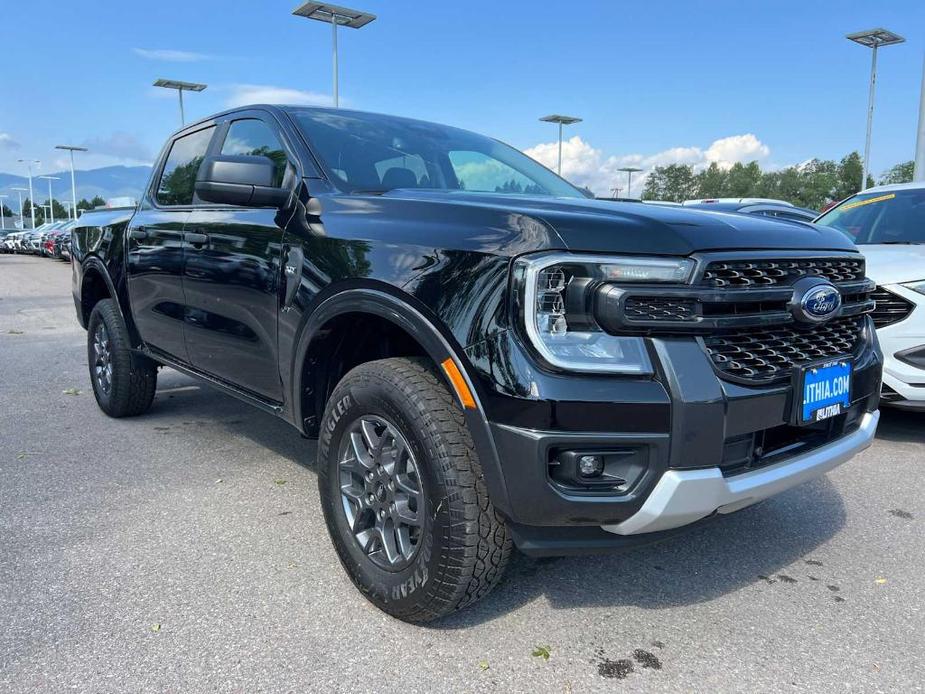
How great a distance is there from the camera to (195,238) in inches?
140

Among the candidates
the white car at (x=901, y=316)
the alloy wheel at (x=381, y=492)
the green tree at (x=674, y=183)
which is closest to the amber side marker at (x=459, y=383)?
the alloy wheel at (x=381, y=492)

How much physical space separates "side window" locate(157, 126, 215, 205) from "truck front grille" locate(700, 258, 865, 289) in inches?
114

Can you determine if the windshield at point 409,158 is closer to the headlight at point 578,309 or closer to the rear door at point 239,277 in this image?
the rear door at point 239,277

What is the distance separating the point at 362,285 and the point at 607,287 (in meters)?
0.90

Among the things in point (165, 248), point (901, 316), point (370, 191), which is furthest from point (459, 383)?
point (901, 316)

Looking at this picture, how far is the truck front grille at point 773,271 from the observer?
81.4 inches

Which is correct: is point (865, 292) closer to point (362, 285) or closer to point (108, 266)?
point (362, 285)

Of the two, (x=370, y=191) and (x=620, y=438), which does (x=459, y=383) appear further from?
(x=370, y=191)

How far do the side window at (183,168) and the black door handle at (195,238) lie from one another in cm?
31

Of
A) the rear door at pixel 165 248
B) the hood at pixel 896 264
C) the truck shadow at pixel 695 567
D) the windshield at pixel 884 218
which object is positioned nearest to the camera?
the truck shadow at pixel 695 567

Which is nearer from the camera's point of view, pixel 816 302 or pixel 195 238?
pixel 816 302

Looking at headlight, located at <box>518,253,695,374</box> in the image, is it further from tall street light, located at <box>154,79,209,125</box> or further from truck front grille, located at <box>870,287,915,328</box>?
tall street light, located at <box>154,79,209,125</box>

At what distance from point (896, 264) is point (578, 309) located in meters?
3.42

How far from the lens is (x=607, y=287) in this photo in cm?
195
